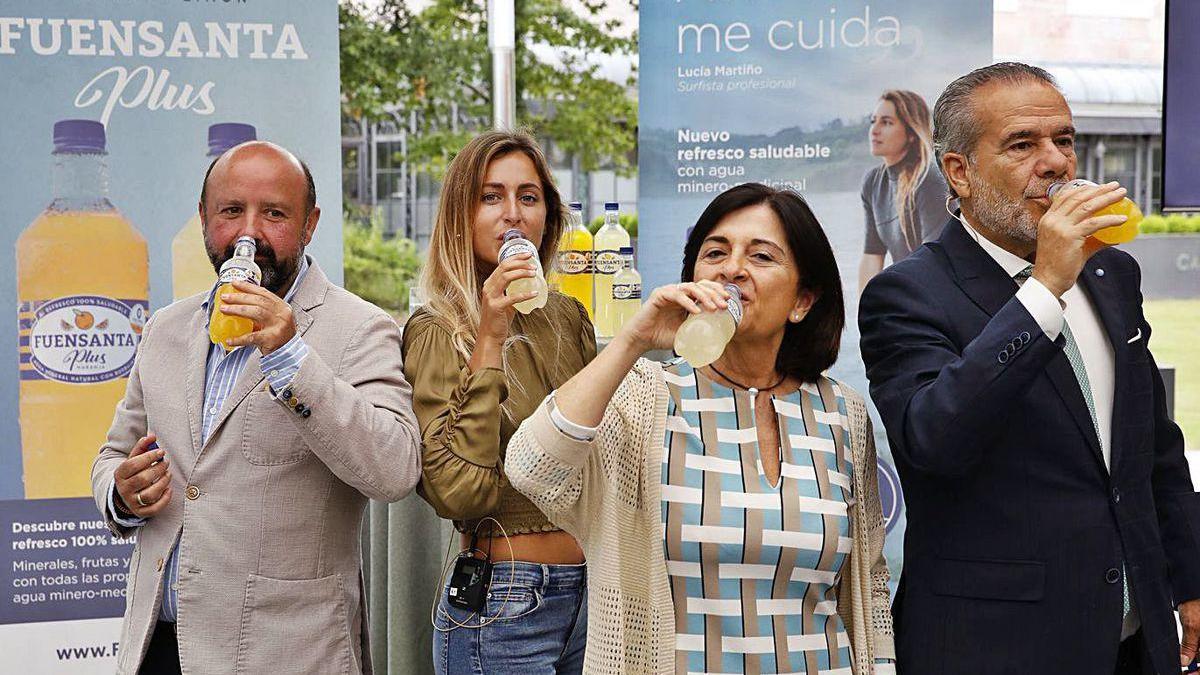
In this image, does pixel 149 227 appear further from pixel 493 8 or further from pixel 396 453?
pixel 396 453

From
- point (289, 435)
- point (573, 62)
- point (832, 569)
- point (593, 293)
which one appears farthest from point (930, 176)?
point (573, 62)

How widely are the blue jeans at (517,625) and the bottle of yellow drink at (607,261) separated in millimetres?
1172

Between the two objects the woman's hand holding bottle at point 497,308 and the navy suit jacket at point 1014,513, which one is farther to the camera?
the woman's hand holding bottle at point 497,308

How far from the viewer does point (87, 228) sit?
3213mm

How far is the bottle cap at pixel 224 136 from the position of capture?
3.26m

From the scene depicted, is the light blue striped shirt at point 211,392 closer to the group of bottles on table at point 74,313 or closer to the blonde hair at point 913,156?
the group of bottles on table at point 74,313

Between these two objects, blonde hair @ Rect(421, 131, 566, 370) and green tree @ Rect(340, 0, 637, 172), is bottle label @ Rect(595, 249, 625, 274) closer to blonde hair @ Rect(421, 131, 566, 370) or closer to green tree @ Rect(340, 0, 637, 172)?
blonde hair @ Rect(421, 131, 566, 370)

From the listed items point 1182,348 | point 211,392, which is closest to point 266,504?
point 211,392

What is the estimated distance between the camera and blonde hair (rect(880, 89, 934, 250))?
3594 mm

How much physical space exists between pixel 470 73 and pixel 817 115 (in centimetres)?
498

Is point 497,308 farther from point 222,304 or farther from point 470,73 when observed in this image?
point 470,73

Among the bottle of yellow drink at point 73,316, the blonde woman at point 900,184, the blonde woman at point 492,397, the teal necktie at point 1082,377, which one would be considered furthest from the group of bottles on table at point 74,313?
Result: the teal necktie at point 1082,377

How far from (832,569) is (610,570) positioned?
0.34m

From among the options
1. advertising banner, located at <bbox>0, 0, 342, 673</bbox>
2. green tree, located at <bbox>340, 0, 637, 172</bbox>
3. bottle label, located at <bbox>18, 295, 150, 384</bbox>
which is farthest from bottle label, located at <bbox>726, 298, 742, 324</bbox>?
green tree, located at <bbox>340, 0, 637, 172</bbox>
